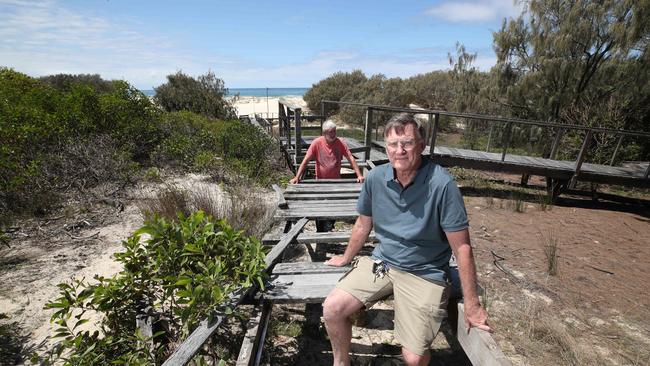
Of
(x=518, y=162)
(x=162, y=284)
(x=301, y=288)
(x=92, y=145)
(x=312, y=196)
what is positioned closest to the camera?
(x=162, y=284)

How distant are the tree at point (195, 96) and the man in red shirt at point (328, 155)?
14161 mm

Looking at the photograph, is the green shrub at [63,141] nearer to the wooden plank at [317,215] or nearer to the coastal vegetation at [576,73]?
the wooden plank at [317,215]

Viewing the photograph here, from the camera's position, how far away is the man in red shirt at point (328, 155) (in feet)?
15.2

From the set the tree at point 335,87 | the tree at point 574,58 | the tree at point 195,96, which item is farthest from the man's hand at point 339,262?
the tree at point 335,87

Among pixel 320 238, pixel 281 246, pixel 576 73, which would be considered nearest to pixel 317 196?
pixel 320 238

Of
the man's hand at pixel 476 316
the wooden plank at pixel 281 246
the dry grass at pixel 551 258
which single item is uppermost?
the man's hand at pixel 476 316

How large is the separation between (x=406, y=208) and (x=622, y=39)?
13357 millimetres

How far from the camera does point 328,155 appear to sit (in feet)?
16.7

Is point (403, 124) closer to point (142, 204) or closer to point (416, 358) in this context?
point (416, 358)

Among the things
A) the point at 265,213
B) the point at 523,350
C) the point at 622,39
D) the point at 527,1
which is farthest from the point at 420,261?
the point at 527,1

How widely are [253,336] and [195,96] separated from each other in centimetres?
1912

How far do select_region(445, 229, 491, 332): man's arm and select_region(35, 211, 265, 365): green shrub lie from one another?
1.17 meters

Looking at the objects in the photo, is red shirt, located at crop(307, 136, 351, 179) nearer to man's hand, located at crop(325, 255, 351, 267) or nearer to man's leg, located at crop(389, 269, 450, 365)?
man's hand, located at crop(325, 255, 351, 267)

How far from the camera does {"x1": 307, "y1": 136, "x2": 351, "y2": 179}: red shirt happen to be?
15.7ft
